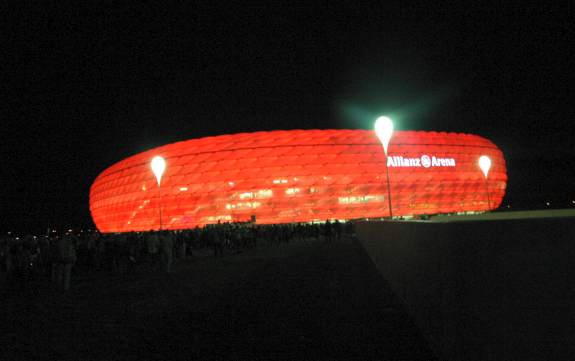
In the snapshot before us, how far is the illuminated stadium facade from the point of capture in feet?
176

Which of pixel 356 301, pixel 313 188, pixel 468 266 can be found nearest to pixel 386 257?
pixel 356 301

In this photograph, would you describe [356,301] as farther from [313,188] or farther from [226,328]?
[313,188]

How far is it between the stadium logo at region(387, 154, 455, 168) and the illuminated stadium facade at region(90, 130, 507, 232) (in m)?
0.12

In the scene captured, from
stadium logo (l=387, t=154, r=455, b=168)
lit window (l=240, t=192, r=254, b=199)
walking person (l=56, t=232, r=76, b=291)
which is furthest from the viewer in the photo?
stadium logo (l=387, t=154, r=455, b=168)

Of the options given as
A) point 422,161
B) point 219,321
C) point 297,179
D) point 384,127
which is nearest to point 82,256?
point 219,321

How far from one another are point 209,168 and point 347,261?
4192cm

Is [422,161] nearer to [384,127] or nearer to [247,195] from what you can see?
[247,195]

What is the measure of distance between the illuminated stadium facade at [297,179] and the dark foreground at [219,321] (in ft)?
137

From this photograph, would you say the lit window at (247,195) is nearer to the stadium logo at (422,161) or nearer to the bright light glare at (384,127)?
the stadium logo at (422,161)

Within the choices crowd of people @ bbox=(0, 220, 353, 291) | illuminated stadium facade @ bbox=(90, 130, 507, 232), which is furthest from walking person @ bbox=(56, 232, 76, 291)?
illuminated stadium facade @ bbox=(90, 130, 507, 232)

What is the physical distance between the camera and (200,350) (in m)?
4.81

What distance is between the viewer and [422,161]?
189 ft

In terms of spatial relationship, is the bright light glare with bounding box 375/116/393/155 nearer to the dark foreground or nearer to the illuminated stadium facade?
the dark foreground

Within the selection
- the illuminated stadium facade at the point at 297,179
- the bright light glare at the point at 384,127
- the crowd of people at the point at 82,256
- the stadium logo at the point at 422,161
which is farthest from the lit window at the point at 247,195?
the bright light glare at the point at 384,127
